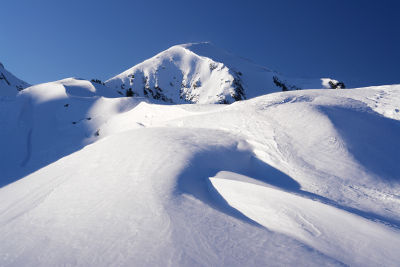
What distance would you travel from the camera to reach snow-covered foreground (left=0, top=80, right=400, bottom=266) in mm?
2416

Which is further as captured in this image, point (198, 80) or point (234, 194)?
point (198, 80)

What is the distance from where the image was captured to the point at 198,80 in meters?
74.5

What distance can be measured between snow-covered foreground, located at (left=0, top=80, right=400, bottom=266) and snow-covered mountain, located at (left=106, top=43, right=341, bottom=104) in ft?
192

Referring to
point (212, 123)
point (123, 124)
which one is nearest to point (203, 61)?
point (123, 124)

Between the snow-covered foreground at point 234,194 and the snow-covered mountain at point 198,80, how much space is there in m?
58.6

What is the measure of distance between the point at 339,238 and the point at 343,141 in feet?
10.4

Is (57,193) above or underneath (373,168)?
underneath

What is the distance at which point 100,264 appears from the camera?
7.33 ft

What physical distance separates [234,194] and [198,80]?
241 ft

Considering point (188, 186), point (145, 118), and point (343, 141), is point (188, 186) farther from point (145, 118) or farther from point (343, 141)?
point (145, 118)

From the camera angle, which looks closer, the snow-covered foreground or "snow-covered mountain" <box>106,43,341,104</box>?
the snow-covered foreground

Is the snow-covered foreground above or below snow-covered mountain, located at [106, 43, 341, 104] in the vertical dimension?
above

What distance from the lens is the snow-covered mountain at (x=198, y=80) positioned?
69062mm

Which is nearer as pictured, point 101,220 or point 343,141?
point 101,220
